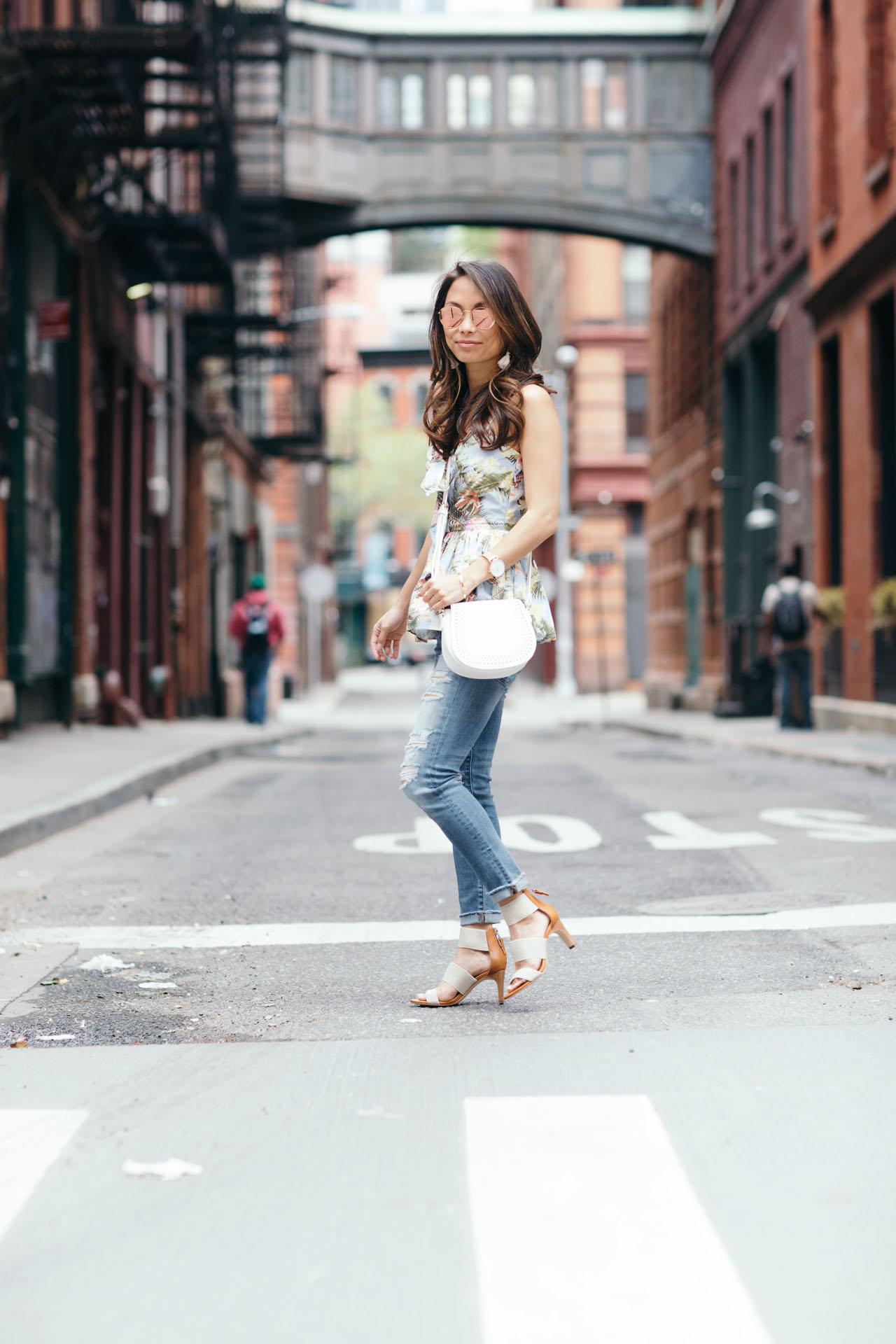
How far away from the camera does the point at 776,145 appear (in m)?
26.3

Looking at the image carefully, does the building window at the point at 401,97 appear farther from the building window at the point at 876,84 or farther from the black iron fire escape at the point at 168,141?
the building window at the point at 876,84

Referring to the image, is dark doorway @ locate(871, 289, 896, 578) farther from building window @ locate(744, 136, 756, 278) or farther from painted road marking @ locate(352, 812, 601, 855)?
painted road marking @ locate(352, 812, 601, 855)

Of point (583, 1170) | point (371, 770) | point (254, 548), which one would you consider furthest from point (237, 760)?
point (254, 548)

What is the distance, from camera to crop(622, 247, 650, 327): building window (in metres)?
49.0

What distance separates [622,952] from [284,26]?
Result: 20456mm

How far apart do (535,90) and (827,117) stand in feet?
30.3

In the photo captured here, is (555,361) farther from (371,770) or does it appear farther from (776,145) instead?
(371,770)

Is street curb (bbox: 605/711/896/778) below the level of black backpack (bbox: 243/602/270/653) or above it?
below

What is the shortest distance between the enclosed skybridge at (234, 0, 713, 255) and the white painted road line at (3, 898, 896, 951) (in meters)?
25.6

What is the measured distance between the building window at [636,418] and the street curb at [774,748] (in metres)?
24.3

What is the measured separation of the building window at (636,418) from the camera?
160 ft

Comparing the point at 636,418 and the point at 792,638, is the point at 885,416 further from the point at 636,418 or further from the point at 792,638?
the point at 636,418

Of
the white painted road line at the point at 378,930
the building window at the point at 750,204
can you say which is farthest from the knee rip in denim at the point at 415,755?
the building window at the point at 750,204

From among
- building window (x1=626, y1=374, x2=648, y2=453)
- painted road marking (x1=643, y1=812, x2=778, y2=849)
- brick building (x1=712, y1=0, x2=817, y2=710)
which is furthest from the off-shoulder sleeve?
building window (x1=626, y1=374, x2=648, y2=453)
